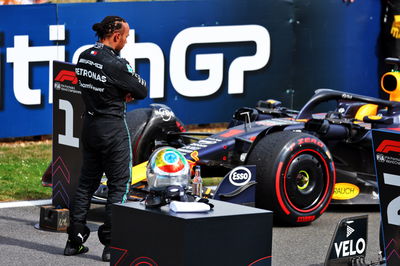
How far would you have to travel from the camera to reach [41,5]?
1228cm

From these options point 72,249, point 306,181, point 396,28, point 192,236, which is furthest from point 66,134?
point 396,28

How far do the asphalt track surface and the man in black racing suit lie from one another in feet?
1.58

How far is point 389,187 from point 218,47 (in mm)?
7747

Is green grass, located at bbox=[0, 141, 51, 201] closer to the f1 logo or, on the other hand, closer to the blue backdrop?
the blue backdrop

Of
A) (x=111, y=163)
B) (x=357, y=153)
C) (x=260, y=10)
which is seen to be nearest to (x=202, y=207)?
(x=111, y=163)

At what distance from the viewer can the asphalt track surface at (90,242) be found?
292 inches

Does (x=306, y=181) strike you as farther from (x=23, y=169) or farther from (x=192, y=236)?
(x=192, y=236)

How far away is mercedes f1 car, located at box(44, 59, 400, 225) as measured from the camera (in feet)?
27.9

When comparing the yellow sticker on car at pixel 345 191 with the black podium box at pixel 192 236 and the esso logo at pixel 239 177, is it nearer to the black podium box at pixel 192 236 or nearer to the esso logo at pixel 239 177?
the esso logo at pixel 239 177

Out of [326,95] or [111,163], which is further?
[326,95]

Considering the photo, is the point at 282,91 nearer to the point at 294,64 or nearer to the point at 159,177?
the point at 294,64

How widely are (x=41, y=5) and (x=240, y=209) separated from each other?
7.66 meters

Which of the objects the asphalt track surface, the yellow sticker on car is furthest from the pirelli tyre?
the yellow sticker on car

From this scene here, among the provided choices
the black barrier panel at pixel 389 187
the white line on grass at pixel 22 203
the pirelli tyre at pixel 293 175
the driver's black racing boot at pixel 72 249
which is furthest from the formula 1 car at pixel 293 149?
the black barrier panel at pixel 389 187
